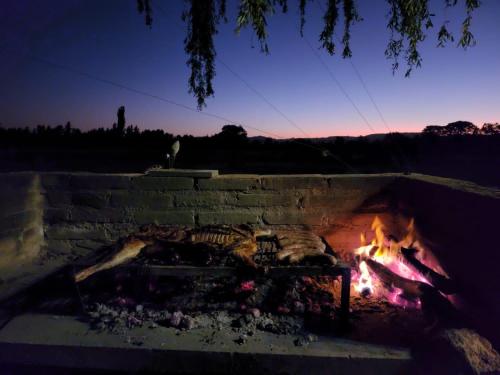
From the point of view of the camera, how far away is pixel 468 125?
19.6m

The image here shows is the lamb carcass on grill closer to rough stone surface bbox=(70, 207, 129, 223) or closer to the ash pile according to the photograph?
the ash pile

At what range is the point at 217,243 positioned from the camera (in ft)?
12.4

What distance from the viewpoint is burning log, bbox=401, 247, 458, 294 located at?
3.62m

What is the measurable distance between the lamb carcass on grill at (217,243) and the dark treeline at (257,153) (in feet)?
38.1

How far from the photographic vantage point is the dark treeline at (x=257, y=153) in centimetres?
1656

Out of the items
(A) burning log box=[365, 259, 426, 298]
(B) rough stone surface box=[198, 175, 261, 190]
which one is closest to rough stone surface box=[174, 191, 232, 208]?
(B) rough stone surface box=[198, 175, 261, 190]

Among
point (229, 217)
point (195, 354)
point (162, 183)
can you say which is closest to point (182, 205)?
point (162, 183)

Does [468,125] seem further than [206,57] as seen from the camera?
Yes

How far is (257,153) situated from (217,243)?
13311 mm

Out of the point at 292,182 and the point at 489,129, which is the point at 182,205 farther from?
the point at 489,129

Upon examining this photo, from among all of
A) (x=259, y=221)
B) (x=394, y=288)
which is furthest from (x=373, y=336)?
(x=259, y=221)

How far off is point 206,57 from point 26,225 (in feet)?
12.9

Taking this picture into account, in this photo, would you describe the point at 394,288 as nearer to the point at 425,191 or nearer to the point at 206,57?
the point at 425,191

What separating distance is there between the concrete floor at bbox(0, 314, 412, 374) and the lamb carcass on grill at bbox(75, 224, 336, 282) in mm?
702
